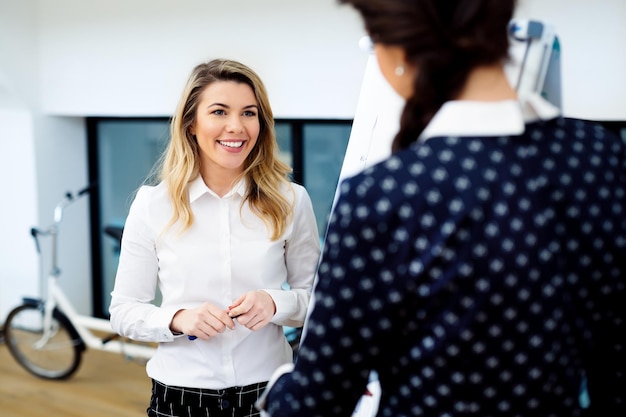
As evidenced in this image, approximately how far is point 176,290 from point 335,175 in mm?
2307

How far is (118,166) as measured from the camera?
15.3 ft

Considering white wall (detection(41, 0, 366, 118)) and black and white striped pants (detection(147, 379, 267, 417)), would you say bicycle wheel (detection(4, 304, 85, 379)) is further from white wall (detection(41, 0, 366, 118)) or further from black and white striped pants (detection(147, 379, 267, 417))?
black and white striped pants (detection(147, 379, 267, 417))

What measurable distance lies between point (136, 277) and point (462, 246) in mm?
972

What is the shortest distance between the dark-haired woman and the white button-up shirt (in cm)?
69

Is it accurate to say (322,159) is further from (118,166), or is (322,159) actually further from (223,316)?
(223,316)

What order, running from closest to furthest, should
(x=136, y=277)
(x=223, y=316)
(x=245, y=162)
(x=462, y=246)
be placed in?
(x=462, y=246) < (x=223, y=316) < (x=136, y=277) < (x=245, y=162)

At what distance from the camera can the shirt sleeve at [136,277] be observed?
1588mm

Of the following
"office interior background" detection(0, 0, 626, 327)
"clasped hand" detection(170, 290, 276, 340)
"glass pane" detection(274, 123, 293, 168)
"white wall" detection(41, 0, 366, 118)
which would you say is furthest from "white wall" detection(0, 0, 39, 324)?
"clasped hand" detection(170, 290, 276, 340)

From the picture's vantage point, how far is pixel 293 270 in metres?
1.68

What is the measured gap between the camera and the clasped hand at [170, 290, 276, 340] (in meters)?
1.49

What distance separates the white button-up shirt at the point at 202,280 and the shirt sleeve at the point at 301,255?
0.01 meters

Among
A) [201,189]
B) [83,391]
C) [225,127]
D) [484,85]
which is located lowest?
[83,391]

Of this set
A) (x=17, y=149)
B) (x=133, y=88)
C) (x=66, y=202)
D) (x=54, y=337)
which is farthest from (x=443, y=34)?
(x=17, y=149)

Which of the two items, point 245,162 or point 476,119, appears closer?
point 476,119
